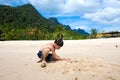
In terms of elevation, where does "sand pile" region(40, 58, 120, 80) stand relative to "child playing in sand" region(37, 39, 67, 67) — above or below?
below

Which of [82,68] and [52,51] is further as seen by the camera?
[52,51]

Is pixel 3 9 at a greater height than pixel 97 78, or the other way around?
pixel 3 9

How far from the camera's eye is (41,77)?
5602mm

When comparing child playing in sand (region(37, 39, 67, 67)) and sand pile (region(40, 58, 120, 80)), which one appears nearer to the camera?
sand pile (region(40, 58, 120, 80))

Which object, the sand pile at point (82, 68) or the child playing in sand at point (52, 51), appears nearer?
the sand pile at point (82, 68)

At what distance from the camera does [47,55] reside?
23.2 ft

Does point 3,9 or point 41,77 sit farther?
point 3,9

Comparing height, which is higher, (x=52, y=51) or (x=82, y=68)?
(x=52, y=51)

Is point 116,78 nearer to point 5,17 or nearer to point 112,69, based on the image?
point 112,69

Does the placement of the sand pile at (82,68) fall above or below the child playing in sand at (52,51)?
below

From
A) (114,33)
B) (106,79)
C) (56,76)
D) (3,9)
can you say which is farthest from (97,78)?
(3,9)

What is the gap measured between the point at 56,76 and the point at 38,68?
3.69 feet

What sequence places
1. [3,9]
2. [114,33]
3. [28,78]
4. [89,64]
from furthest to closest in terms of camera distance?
[3,9] < [114,33] < [89,64] < [28,78]

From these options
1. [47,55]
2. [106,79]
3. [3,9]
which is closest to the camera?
[106,79]
